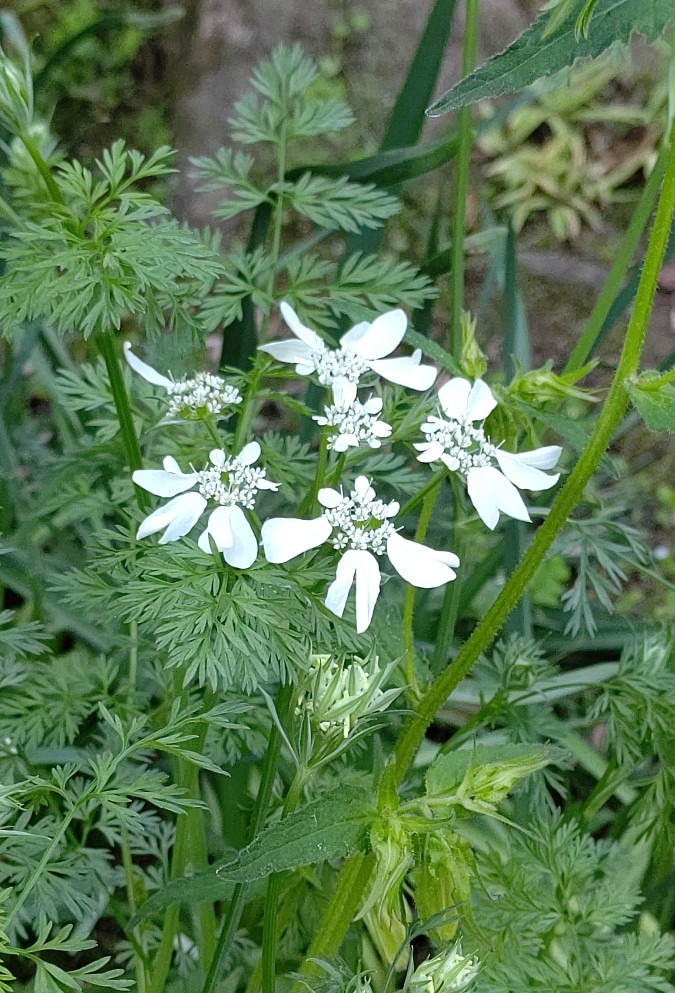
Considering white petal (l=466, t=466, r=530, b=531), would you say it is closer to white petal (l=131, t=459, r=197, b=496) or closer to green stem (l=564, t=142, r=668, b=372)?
white petal (l=131, t=459, r=197, b=496)

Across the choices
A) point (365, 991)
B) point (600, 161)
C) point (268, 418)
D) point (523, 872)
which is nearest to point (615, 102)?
point (600, 161)

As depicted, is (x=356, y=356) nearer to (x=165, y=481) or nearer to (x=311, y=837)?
(x=165, y=481)

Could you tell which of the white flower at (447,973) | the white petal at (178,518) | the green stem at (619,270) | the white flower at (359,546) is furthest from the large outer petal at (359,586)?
the green stem at (619,270)

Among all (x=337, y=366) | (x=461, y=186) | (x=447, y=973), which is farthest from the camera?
(x=461, y=186)

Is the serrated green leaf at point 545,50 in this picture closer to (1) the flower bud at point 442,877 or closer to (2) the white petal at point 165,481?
(2) the white petal at point 165,481

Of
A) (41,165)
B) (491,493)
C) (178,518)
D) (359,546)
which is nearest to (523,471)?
(491,493)

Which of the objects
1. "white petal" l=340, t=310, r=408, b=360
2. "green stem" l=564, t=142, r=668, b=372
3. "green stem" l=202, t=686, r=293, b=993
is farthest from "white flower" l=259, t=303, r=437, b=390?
"green stem" l=564, t=142, r=668, b=372
